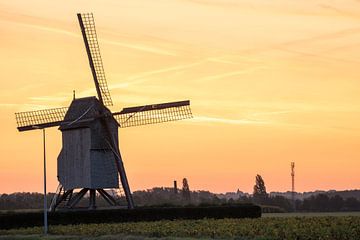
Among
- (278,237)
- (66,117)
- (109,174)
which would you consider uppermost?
(66,117)

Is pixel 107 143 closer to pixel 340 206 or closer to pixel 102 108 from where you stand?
pixel 102 108

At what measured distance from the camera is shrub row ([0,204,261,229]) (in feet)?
229

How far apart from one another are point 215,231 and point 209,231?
22.7 inches

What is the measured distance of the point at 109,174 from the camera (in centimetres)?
7375

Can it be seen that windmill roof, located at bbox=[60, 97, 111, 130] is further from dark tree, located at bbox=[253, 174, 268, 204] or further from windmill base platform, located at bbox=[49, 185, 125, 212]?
dark tree, located at bbox=[253, 174, 268, 204]

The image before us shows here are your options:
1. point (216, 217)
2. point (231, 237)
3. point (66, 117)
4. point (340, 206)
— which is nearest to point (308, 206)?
point (340, 206)

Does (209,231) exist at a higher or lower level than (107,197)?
lower

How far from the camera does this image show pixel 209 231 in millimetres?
54719

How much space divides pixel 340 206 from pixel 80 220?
76939mm

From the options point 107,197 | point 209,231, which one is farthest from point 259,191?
point 209,231

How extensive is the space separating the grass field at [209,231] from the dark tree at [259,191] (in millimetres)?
92551

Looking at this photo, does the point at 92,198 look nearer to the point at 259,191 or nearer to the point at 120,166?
the point at 120,166

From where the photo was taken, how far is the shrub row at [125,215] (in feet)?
229

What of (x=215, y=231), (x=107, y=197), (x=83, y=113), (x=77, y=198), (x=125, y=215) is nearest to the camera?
(x=215, y=231)
